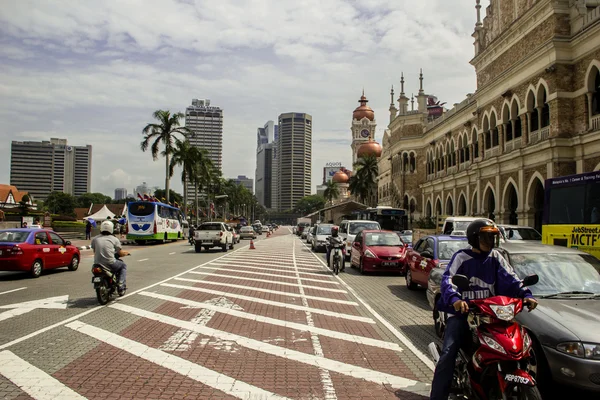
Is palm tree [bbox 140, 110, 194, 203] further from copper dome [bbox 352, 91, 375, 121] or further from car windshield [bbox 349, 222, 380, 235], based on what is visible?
copper dome [bbox 352, 91, 375, 121]

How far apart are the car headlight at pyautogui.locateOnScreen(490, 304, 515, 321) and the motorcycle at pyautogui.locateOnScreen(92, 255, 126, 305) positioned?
26.8ft

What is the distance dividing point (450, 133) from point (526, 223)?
17.1 m

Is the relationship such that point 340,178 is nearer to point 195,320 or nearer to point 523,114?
point 523,114

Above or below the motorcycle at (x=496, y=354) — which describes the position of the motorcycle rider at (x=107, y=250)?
above

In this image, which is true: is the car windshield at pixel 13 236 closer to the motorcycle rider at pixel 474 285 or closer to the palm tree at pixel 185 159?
the motorcycle rider at pixel 474 285

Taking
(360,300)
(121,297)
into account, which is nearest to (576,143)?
(360,300)

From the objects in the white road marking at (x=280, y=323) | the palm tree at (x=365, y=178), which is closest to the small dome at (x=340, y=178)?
the palm tree at (x=365, y=178)

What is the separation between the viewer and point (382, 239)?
17.4 meters

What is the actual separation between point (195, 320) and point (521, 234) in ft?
42.9

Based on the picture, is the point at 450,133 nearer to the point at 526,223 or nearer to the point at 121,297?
the point at 526,223

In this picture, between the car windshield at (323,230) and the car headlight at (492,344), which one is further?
the car windshield at (323,230)

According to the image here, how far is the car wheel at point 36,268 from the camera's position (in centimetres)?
1428

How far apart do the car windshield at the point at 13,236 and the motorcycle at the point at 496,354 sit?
14.0 m

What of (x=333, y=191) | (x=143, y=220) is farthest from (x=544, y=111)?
(x=333, y=191)
